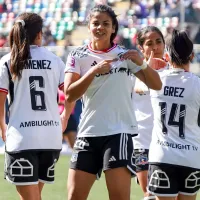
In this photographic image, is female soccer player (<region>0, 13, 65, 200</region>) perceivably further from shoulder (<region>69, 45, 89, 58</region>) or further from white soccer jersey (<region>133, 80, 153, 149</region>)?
white soccer jersey (<region>133, 80, 153, 149</region>)

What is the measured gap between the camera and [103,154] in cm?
588

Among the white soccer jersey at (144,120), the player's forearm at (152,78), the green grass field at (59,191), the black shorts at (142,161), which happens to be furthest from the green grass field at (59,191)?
the player's forearm at (152,78)

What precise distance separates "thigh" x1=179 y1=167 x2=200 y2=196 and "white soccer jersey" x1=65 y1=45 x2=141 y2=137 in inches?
20.7

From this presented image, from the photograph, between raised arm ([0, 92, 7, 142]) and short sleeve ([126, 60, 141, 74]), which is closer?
short sleeve ([126, 60, 141, 74])

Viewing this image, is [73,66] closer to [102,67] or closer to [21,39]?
[102,67]

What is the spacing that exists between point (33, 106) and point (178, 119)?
1166mm

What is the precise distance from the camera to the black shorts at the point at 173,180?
19.0 ft

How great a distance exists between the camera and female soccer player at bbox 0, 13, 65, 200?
610 centimetres

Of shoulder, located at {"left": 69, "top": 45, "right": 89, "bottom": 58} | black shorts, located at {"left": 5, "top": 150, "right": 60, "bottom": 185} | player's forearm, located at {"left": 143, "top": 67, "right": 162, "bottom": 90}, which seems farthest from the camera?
black shorts, located at {"left": 5, "top": 150, "right": 60, "bottom": 185}

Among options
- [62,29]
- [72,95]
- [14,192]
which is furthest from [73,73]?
[62,29]

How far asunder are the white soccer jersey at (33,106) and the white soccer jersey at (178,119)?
2.86 ft

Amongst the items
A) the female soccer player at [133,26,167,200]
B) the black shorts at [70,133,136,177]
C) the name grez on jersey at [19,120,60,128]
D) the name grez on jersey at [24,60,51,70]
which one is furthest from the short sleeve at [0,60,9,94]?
the female soccer player at [133,26,167,200]

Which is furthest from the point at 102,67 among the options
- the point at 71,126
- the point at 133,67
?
the point at 71,126

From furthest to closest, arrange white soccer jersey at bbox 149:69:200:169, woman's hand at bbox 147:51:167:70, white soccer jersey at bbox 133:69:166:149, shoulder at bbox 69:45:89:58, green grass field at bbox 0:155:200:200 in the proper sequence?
green grass field at bbox 0:155:200:200 → white soccer jersey at bbox 133:69:166:149 → woman's hand at bbox 147:51:167:70 → shoulder at bbox 69:45:89:58 → white soccer jersey at bbox 149:69:200:169
